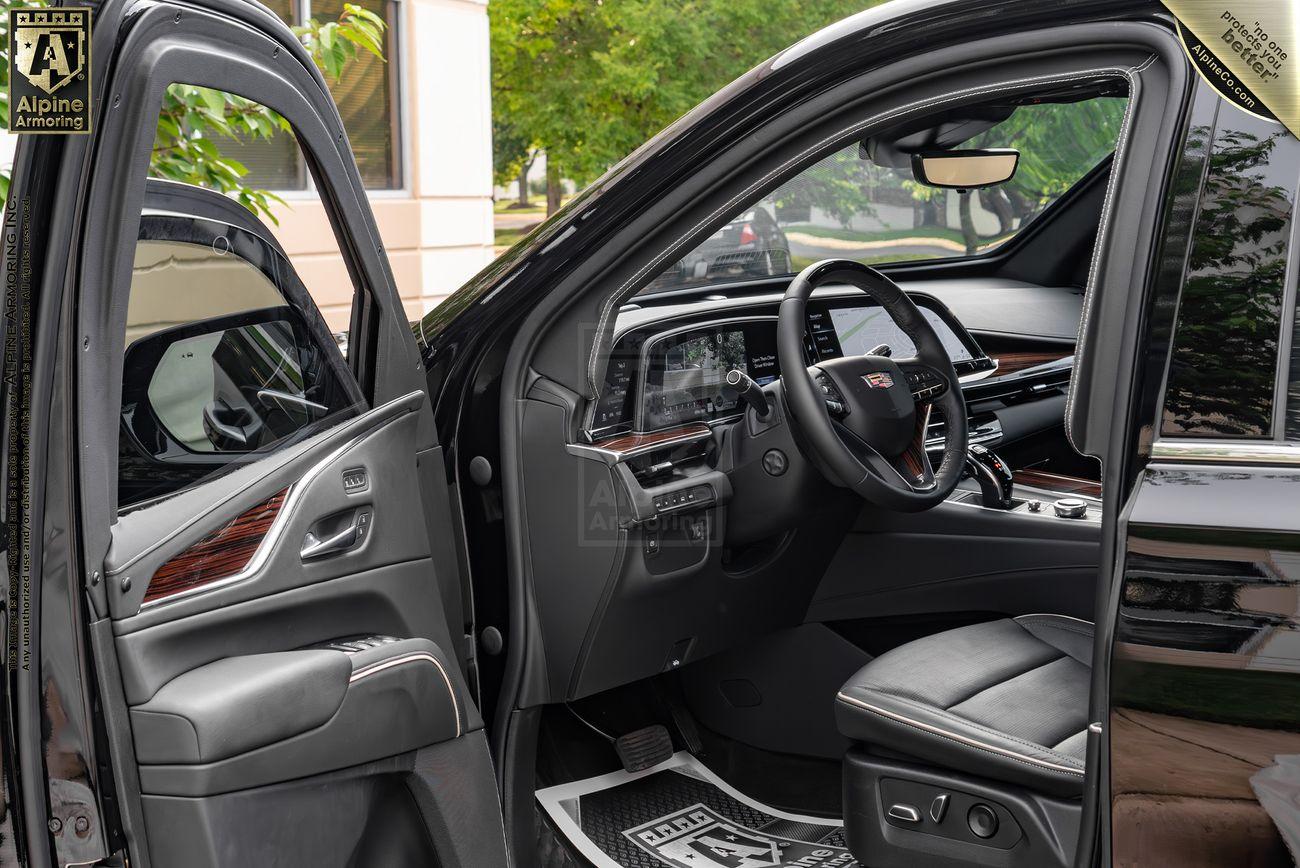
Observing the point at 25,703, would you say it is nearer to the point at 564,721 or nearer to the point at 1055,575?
the point at 564,721

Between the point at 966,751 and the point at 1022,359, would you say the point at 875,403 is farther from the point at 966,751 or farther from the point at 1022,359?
the point at 1022,359

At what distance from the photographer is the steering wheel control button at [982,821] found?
2078 mm

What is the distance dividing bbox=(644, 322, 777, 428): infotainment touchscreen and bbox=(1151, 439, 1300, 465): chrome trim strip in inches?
47.6

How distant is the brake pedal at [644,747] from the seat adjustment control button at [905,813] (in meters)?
0.70

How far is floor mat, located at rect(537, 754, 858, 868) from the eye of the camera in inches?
96.9

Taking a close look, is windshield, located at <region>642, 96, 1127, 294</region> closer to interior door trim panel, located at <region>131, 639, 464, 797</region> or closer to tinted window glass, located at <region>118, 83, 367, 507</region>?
tinted window glass, located at <region>118, 83, 367, 507</region>

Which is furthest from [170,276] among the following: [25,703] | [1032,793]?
[1032,793]

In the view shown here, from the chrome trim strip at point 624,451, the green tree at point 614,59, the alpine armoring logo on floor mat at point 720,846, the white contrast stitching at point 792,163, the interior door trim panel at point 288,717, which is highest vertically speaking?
the green tree at point 614,59

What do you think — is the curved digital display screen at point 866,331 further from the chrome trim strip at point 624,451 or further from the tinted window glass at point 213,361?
the tinted window glass at point 213,361

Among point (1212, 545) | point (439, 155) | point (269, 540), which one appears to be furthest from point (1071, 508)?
point (439, 155)

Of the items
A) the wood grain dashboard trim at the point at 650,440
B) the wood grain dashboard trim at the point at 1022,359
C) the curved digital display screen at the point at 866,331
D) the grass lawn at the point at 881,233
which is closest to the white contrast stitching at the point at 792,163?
the wood grain dashboard trim at the point at 650,440

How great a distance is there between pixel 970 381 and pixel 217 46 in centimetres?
267

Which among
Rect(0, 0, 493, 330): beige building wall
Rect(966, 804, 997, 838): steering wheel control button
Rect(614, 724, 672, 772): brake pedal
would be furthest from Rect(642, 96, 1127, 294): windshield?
Rect(0, 0, 493, 330): beige building wall

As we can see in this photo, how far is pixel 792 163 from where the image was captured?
6.21 ft
